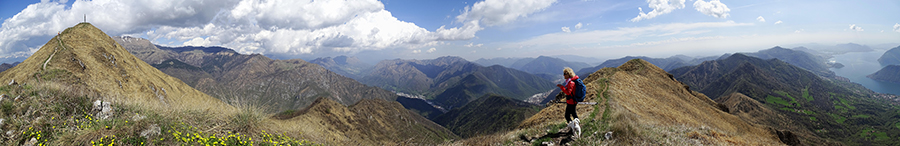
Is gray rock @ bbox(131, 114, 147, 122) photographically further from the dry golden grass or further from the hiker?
the dry golden grass

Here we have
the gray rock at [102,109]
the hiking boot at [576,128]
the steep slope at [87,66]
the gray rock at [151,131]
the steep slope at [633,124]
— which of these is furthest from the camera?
the steep slope at [87,66]

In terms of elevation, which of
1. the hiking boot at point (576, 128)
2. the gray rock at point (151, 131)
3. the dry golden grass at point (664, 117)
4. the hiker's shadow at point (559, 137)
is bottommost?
the dry golden grass at point (664, 117)

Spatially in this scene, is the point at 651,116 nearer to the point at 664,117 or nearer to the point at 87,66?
the point at 664,117

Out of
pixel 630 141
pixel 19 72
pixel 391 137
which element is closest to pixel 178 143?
pixel 391 137

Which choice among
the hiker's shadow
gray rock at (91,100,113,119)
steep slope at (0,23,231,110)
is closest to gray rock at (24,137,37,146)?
gray rock at (91,100,113,119)

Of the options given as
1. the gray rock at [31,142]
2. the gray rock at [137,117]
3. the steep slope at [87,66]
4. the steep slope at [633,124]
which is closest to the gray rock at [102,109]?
the gray rock at [137,117]

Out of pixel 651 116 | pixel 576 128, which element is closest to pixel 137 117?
pixel 576 128

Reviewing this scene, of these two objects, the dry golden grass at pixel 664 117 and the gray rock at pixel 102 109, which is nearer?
the gray rock at pixel 102 109

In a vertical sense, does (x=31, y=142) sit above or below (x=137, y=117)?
below

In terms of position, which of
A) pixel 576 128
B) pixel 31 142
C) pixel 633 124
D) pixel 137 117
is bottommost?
pixel 633 124

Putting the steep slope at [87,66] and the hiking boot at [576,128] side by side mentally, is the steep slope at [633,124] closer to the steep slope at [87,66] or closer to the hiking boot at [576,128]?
the hiking boot at [576,128]

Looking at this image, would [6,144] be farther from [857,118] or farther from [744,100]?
[857,118]
